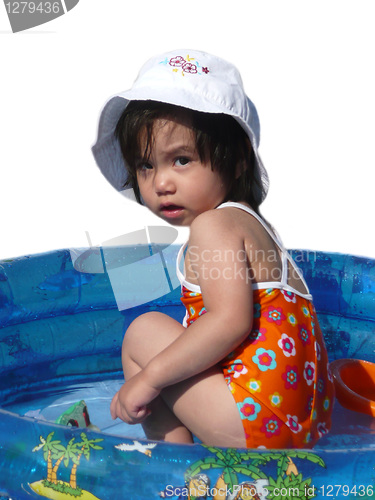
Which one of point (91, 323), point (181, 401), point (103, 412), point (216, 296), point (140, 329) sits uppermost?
point (216, 296)

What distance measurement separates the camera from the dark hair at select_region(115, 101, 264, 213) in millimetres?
1847

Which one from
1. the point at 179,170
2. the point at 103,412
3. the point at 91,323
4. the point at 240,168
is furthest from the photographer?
the point at 91,323

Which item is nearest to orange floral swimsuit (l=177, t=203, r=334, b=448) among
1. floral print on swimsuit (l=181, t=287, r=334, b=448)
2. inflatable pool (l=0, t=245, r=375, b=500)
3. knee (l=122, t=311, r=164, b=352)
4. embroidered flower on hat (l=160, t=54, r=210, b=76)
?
floral print on swimsuit (l=181, t=287, r=334, b=448)

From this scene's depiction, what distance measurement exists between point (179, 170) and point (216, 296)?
0.34 m

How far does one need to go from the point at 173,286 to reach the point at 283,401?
3.44 feet

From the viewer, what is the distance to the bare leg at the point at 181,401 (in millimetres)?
1710

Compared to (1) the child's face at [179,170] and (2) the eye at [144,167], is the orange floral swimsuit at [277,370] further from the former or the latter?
(2) the eye at [144,167]

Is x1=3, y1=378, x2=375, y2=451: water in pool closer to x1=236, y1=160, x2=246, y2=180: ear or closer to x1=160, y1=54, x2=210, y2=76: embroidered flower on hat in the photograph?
x1=236, y1=160, x2=246, y2=180: ear

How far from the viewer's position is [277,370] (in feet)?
5.70

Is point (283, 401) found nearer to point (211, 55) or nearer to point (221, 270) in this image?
point (221, 270)

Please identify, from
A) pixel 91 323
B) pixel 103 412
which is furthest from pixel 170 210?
pixel 91 323

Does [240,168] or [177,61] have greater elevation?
[177,61]

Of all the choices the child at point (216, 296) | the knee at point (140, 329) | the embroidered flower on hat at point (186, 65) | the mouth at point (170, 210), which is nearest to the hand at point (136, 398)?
the child at point (216, 296)

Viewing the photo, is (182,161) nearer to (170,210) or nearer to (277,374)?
(170,210)
